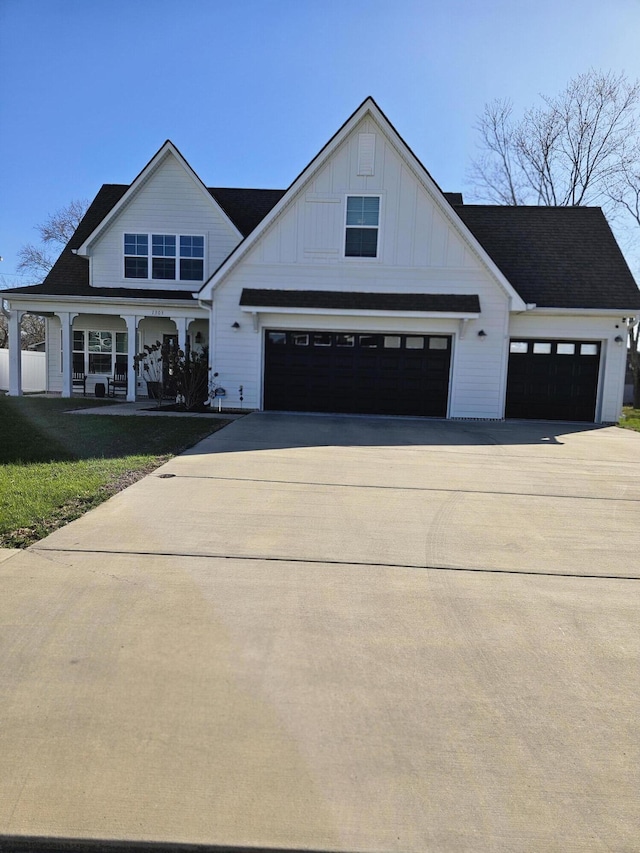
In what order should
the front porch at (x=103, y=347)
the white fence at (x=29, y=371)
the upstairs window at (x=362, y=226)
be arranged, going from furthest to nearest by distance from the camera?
1. the white fence at (x=29, y=371)
2. the front porch at (x=103, y=347)
3. the upstairs window at (x=362, y=226)

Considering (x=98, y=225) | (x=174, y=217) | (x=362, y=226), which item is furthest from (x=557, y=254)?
(x=98, y=225)

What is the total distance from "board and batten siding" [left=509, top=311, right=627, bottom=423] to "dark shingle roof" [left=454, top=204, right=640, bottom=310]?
43 centimetres

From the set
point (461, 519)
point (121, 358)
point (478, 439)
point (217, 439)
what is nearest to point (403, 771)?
point (461, 519)

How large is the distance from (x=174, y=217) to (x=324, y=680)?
61.7 feet

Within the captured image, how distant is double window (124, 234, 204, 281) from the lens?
63.2 ft

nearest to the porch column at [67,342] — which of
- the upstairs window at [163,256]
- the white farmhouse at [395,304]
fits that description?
the white farmhouse at [395,304]

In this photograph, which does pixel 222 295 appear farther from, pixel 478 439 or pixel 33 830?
pixel 33 830

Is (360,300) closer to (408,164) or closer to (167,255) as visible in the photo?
(408,164)

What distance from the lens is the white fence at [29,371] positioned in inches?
986

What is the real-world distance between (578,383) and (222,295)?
10.6 metres

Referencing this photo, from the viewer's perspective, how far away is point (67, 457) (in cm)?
844

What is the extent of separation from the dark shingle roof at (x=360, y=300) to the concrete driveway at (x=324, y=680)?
10285 millimetres

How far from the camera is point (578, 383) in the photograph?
656 inches

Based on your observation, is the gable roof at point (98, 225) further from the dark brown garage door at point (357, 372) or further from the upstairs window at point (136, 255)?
the dark brown garage door at point (357, 372)
